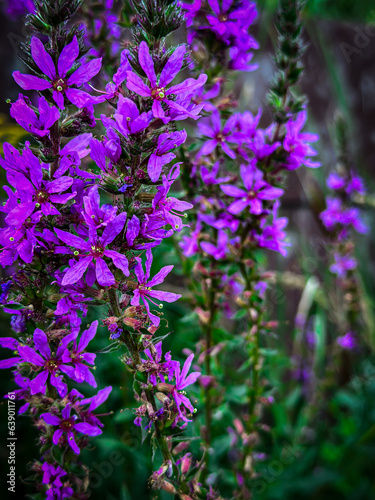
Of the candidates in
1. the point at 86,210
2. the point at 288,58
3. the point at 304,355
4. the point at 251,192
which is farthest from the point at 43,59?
the point at 304,355

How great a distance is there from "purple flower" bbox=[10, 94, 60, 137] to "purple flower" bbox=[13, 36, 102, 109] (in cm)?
2

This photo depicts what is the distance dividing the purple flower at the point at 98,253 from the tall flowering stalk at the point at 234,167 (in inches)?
17.0

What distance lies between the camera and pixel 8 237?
71 centimetres

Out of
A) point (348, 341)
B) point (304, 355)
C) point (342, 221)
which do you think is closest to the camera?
point (342, 221)

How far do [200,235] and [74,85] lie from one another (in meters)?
0.53

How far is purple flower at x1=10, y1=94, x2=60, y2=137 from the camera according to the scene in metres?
0.69

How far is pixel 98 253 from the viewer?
0.71 meters

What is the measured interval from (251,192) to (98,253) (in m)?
0.52

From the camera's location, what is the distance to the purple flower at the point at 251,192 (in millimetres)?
1060

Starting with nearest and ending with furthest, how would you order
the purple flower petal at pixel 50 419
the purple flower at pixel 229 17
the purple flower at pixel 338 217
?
the purple flower petal at pixel 50 419 → the purple flower at pixel 229 17 → the purple flower at pixel 338 217

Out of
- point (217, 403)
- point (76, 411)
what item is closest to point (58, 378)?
point (76, 411)

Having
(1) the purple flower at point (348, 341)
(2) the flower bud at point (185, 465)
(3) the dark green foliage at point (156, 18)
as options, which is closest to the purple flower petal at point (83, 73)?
(3) the dark green foliage at point (156, 18)

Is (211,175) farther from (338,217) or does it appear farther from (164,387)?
(338,217)

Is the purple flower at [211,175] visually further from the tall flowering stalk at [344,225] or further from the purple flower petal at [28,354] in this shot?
the tall flowering stalk at [344,225]
